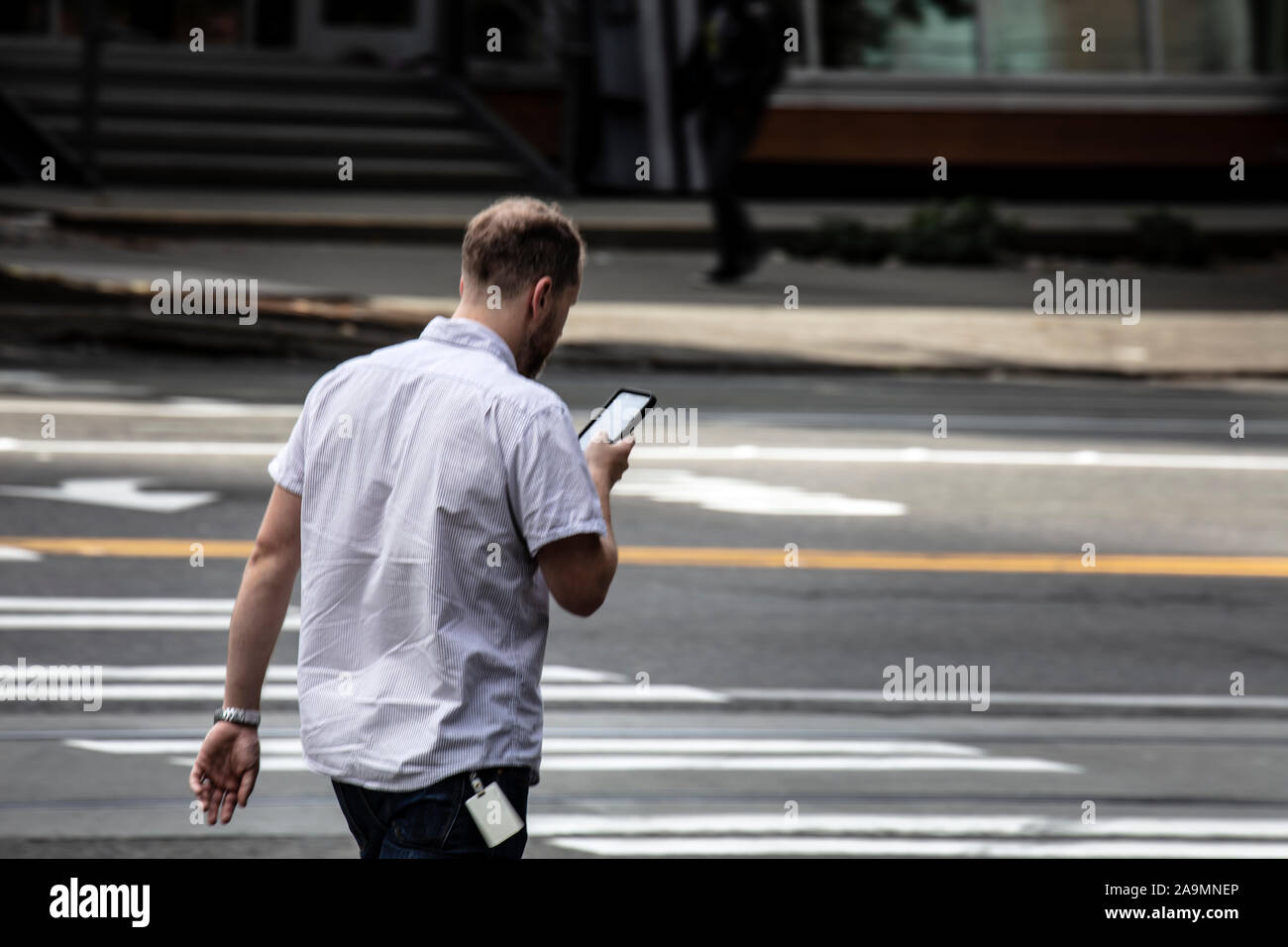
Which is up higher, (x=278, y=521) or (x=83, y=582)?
(x=278, y=521)

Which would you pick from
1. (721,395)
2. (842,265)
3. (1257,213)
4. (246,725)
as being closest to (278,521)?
(246,725)

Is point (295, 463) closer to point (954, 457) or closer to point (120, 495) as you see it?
point (120, 495)

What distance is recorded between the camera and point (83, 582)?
8117 millimetres

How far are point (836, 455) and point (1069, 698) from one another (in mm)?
4865

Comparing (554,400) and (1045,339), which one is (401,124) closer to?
(1045,339)

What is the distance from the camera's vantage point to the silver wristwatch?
335 centimetres

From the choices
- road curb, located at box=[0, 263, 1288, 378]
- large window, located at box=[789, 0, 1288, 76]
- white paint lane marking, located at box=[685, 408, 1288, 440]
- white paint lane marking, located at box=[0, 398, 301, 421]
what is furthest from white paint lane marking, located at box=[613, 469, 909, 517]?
large window, located at box=[789, 0, 1288, 76]

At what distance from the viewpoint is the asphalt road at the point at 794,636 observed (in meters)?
5.56

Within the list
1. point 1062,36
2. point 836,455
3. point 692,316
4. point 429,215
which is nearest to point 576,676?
point 836,455

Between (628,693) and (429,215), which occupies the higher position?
(429,215)

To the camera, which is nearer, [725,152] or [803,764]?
[803,764]

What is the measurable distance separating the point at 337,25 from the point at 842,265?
9391 millimetres

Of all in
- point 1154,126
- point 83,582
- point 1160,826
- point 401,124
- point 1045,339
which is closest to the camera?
point 1160,826

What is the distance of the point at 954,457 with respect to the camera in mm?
11703
